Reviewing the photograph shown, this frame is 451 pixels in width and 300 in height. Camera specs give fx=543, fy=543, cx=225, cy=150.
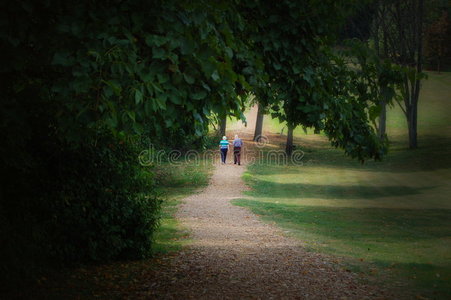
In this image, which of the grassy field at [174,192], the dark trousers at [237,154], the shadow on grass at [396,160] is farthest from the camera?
the shadow on grass at [396,160]

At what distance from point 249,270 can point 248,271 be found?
0.24 ft

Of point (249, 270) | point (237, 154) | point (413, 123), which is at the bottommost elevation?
point (249, 270)

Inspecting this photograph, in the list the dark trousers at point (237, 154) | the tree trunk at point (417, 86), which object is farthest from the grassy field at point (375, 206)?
the dark trousers at point (237, 154)

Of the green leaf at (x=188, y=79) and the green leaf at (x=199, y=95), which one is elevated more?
the green leaf at (x=188, y=79)

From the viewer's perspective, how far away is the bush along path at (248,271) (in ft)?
27.0

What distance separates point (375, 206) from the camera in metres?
20.4

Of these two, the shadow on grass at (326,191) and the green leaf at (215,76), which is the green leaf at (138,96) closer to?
the green leaf at (215,76)

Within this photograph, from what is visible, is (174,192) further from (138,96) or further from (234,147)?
(138,96)

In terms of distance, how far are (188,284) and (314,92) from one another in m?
3.66

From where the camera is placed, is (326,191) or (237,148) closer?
(326,191)

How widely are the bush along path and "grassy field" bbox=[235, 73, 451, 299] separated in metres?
0.74

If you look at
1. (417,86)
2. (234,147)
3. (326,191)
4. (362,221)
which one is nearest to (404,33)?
(417,86)

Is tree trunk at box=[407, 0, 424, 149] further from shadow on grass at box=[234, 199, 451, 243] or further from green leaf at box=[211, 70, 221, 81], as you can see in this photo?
green leaf at box=[211, 70, 221, 81]

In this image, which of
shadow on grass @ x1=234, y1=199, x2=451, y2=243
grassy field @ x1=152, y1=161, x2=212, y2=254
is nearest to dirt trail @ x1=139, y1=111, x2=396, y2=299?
grassy field @ x1=152, y1=161, x2=212, y2=254
